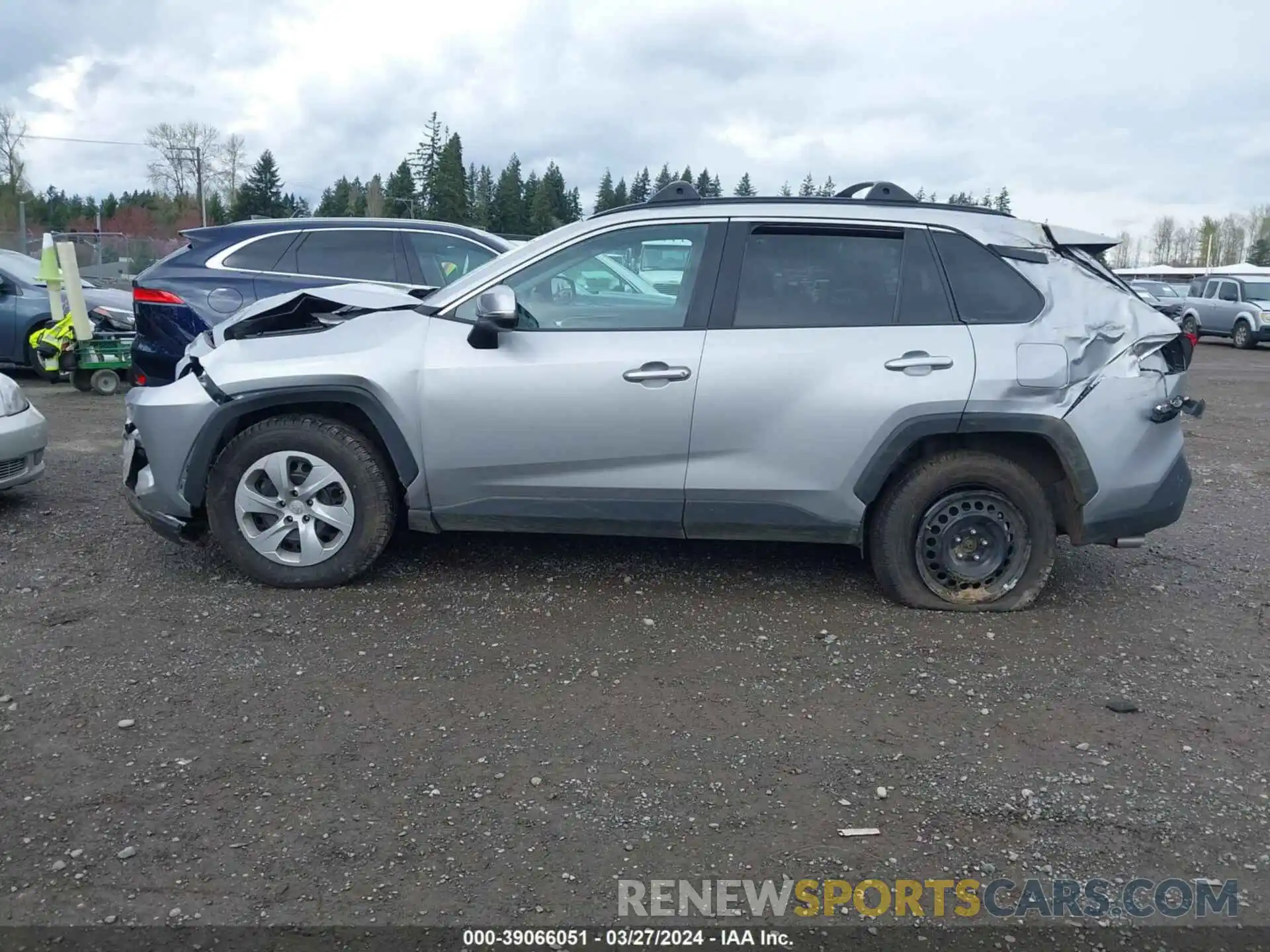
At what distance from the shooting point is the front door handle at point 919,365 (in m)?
4.50

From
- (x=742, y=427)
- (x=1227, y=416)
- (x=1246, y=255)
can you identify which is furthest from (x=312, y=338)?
(x=1246, y=255)

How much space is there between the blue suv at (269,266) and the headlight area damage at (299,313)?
262 cm

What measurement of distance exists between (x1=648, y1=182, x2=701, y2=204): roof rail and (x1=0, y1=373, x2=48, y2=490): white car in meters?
4.03

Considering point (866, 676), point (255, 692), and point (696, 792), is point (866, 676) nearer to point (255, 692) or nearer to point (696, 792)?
point (696, 792)

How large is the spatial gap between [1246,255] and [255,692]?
113 meters

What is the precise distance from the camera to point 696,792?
10.7 feet

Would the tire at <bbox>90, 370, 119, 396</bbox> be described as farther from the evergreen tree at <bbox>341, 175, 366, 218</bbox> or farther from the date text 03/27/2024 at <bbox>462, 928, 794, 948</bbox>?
the evergreen tree at <bbox>341, 175, 366, 218</bbox>

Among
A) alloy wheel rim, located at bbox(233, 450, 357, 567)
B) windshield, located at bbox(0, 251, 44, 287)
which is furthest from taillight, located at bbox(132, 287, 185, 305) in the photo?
windshield, located at bbox(0, 251, 44, 287)

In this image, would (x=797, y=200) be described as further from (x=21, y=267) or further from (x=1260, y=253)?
(x=1260, y=253)

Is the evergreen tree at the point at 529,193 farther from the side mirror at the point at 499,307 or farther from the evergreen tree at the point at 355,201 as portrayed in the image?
the side mirror at the point at 499,307

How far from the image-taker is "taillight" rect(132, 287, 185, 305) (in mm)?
8094

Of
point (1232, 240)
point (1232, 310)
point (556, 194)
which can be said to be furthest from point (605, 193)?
point (1232, 240)

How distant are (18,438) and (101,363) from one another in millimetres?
6108

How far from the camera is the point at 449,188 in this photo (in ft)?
180
